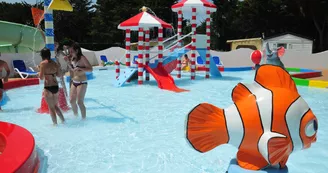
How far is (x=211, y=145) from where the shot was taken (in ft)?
9.14

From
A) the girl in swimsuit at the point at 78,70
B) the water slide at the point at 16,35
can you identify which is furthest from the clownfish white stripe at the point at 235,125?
the water slide at the point at 16,35

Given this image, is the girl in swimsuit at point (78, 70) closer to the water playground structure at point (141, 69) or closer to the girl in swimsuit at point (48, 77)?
the girl in swimsuit at point (48, 77)

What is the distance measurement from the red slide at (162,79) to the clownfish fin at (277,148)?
25.5 feet

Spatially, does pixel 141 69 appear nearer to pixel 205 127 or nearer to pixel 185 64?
pixel 185 64

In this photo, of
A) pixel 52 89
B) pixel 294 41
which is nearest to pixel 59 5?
pixel 52 89

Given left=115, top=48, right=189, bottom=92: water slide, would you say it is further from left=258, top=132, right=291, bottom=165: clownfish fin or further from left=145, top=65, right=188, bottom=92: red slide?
left=258, top=132, right=291, bottom=165: clownfish fin

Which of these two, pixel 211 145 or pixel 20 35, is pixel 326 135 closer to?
pixel 211 145

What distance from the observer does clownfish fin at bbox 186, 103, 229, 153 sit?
2734 mm

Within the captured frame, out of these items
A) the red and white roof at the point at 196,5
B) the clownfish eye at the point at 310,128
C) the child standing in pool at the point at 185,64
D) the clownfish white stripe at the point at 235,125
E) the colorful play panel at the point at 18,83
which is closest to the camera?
the clownfish eye at the point at 310,128

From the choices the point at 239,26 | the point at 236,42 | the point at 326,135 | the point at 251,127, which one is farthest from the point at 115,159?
the point at 239,26

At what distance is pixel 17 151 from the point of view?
3.25 metres

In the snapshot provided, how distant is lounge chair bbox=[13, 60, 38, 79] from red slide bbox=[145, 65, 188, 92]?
512 cm

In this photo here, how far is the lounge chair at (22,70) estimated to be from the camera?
43.0 feet

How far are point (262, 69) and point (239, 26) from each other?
35158mm
